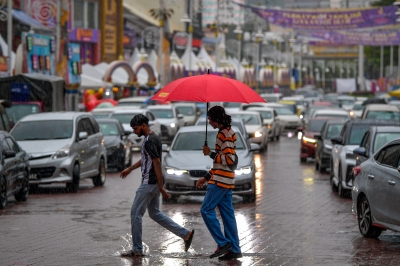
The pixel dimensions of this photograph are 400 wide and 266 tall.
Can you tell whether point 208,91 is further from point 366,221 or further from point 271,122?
point 271,122

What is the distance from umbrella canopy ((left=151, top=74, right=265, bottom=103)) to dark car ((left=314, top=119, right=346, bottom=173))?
13161mm

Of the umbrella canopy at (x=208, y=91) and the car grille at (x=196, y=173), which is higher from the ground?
the umbrella canopy at (x=208, y=91)

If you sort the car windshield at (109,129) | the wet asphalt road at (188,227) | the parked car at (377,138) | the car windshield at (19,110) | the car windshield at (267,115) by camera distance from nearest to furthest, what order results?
the wet asphalt road at (188,227) < the parked car at (377,138) < the car windshield at (109,129) < the car windshield at (19,110) < the car windshield at (267,115)

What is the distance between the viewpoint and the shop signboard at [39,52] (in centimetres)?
3747

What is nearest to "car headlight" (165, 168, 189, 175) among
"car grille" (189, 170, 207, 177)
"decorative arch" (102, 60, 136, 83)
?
"car grille" (189, 170, 207, 177)

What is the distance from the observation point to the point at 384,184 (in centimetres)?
1159

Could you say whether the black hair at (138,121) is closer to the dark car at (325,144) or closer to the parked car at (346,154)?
the parked car at (346,154)

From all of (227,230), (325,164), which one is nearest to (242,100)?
(227,230)

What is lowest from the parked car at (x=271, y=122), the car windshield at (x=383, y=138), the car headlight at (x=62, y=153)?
the parked car at (x=271, y=122)

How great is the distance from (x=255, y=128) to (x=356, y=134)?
48.8 ft

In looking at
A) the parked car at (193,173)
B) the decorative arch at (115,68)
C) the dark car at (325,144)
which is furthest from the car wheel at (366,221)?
the decorative arch at (115,68)

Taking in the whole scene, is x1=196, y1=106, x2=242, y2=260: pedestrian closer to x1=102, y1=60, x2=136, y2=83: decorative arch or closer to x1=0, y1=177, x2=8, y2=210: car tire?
x1=0, y1=177, x2=8, y2=210: car tire

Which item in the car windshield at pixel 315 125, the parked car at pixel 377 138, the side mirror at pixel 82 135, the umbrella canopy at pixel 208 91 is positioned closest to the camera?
the umbrella canopy at pixel 208 91

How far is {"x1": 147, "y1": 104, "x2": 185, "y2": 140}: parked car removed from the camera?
3759 centimetres
